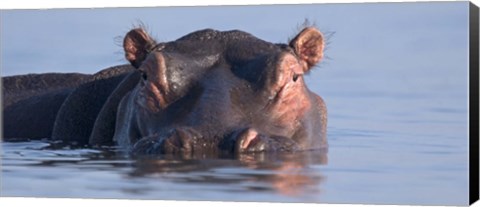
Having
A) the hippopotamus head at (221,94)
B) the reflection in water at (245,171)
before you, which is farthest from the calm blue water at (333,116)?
the hippopotamus head at (221,94)

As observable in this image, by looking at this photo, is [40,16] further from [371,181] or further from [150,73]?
[371,181]

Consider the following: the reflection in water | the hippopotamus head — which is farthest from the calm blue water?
the hippopotamus head

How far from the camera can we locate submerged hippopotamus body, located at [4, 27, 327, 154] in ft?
26.6

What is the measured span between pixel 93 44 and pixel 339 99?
1.79 metres

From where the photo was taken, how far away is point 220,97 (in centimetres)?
838

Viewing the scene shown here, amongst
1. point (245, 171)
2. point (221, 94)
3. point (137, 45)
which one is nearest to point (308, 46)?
point (221, 94)

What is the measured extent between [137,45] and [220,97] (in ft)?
3.03

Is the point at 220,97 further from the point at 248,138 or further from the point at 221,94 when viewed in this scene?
the point at 248,138

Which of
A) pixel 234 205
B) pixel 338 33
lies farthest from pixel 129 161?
pixel 338 33

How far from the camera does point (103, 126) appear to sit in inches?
383

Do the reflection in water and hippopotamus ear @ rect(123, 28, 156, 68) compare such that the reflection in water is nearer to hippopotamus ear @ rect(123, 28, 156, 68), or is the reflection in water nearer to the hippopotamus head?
the hippopotamus head

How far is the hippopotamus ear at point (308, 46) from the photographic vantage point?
893cm

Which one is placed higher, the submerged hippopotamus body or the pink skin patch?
the submerged hippopotamus body

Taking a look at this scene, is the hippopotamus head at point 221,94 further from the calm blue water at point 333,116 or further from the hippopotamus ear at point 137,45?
the calm blue water at point 333,116
